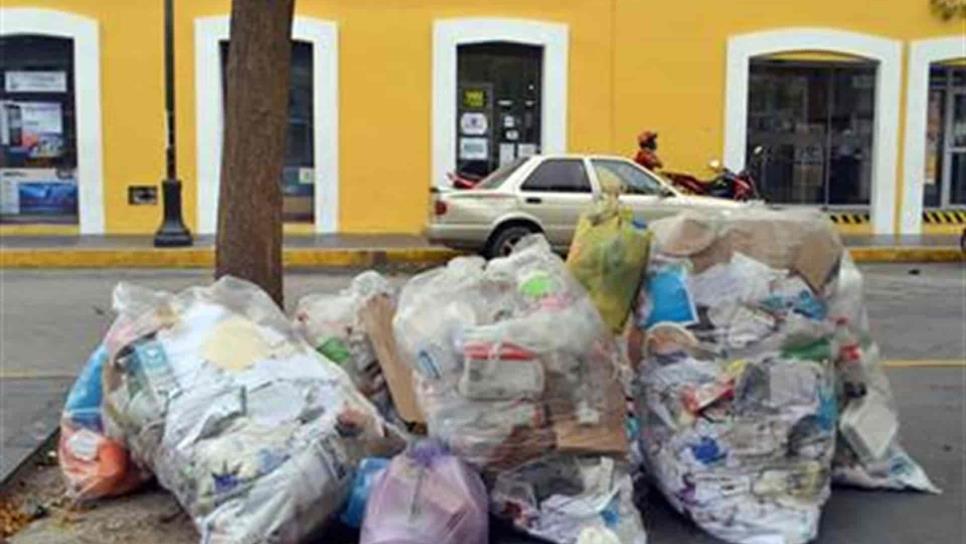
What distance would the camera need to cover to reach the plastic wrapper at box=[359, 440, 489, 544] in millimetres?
4273

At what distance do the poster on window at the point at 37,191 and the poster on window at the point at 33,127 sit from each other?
30 centimetres

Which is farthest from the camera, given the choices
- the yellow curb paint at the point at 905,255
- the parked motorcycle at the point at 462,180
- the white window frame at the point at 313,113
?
the white window frame at the point at 313,113

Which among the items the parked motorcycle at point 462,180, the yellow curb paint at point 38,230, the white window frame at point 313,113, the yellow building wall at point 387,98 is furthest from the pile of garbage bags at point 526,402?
the yellow curb paint at point 38,230

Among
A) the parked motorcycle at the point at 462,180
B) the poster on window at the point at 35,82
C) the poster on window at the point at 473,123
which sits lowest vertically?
the parked motorcycle at the point at 462,180

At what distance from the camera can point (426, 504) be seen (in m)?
4.33

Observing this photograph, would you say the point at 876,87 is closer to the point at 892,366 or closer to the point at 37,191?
the point at 892,366

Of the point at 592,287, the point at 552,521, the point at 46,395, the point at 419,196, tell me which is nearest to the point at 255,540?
the point at 552,521

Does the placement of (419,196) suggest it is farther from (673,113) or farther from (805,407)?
(805,407)

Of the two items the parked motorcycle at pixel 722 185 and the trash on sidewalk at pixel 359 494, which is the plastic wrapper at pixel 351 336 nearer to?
the trash on sidewalk at pixel 359 494

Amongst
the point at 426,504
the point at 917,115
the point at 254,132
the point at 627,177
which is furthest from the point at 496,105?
the point at 426,504

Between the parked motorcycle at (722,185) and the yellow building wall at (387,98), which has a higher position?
the yellow building wall at (387,98)

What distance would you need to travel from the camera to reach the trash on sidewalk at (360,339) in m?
5.42

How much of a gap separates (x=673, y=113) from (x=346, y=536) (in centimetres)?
1443

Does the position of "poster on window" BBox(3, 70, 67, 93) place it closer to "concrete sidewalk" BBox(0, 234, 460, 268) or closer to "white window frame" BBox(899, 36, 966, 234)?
"concrete sidewalk" BBox(0, 234, 460, 268)
